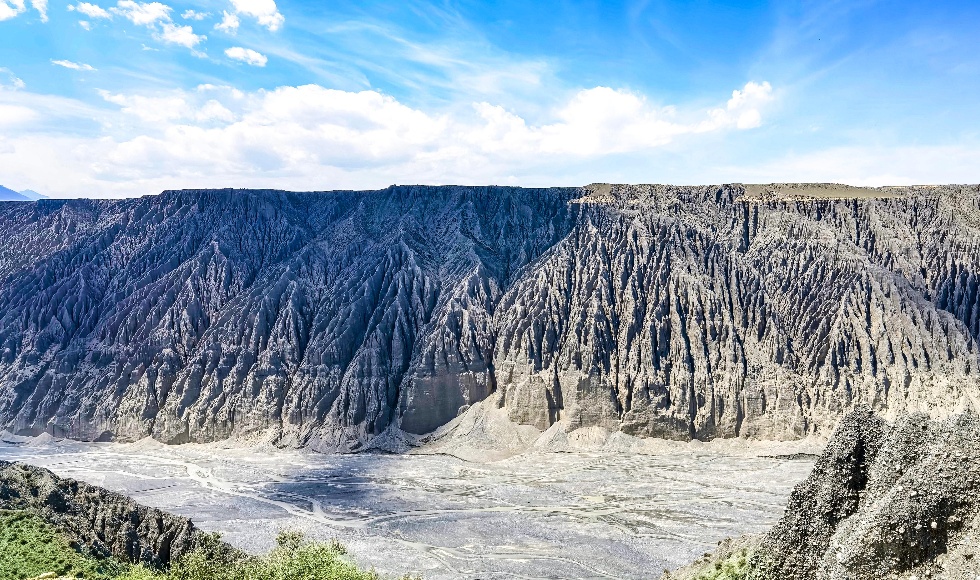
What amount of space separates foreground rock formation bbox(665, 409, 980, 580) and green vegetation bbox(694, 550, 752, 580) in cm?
241

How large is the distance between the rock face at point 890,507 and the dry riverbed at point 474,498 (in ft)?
60.8

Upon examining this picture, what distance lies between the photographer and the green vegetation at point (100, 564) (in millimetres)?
19156

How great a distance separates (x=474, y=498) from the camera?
1706 inches

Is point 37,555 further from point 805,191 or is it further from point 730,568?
point 805,191

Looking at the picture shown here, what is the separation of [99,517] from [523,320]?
133 ft

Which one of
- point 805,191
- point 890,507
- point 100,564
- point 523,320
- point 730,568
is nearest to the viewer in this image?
point 890,507

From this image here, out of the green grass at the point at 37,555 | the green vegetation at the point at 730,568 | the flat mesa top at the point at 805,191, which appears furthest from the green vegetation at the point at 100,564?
the flat mesa top at the point at 805,191

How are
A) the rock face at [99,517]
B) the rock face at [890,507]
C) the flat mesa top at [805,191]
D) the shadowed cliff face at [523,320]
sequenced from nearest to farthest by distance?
the rock face at [890,507] → the rock face at [99,517] → the shadowed cliff face at [523,320] → the flat mesa top at [805,191]

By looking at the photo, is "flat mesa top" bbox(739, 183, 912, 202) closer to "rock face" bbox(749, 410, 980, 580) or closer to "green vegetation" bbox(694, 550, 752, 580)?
"green vegetation" bbox(694, 550, 752, 580)

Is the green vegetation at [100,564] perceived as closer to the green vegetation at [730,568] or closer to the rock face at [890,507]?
the green vegetation at [730,568]

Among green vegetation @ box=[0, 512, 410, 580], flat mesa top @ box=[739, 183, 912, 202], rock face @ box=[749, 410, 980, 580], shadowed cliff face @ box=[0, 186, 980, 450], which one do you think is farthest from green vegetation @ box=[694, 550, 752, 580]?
flat mesa top @ box=[739, 183, 912, 202]

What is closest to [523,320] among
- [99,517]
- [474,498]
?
[474,498]

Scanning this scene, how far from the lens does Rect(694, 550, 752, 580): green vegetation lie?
17938 millimetres

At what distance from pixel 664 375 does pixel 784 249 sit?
17517mm
